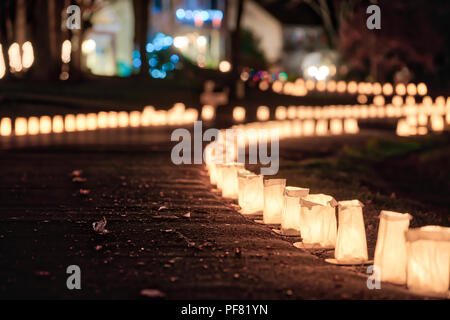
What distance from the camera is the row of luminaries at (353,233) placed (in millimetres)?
6766

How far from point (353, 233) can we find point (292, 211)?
4.72 feet

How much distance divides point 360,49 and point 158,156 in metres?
32.6

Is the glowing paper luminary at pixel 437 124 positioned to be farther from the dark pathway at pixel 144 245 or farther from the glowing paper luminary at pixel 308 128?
the dark pathway at pixel 144 245

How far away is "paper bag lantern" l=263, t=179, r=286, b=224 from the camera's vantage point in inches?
390

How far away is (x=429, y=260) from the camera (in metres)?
6.80

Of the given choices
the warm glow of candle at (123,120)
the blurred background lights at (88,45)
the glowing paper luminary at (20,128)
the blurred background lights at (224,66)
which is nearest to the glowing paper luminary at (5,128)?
the glowing paper luminary at (20,128)

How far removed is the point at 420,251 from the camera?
6828 mm

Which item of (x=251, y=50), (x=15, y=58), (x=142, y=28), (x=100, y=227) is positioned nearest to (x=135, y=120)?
(x=15, y=58)

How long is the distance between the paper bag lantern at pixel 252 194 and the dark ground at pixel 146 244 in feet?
0.78

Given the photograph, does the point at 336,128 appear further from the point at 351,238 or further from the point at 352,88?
the point at 351,238
